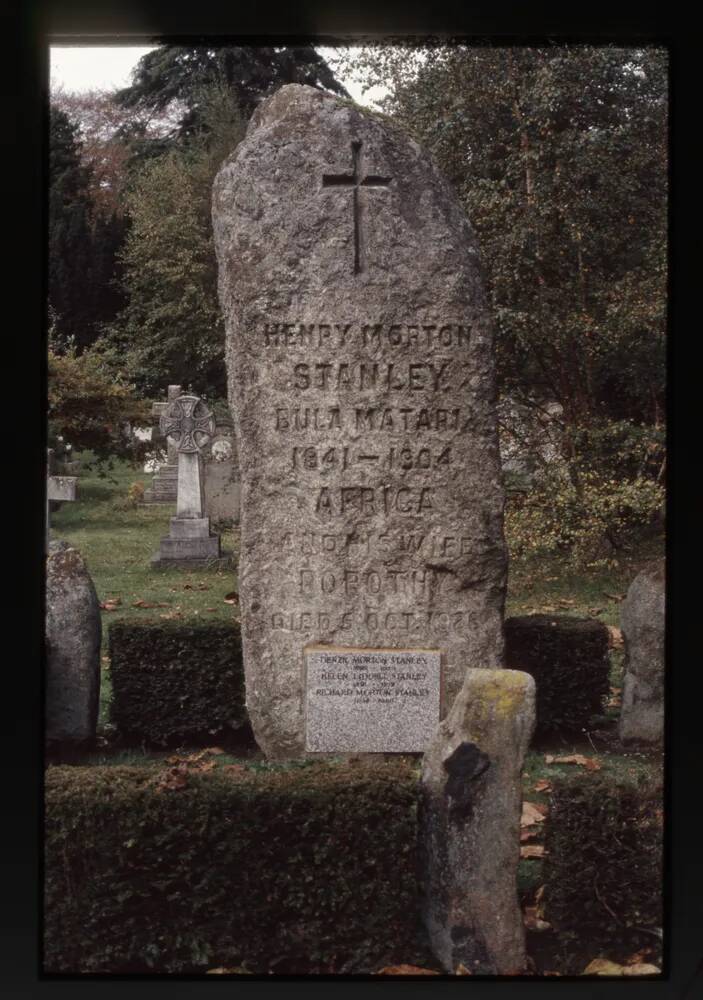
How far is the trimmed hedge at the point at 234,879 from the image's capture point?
4.61 meters

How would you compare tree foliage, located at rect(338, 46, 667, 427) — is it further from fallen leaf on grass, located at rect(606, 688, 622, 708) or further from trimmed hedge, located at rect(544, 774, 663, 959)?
trimmed hedge, located at rect(544, 774, 663, 959)

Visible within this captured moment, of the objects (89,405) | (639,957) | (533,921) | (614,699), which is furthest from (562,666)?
(89,405)

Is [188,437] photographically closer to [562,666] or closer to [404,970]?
[562,666]

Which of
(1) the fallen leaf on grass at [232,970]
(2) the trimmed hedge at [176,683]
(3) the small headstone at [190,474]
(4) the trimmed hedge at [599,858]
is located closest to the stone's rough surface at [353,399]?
(2) the trimmed hedge at [176,683]

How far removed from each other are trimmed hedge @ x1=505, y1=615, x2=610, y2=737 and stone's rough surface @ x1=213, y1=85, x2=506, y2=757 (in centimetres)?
98

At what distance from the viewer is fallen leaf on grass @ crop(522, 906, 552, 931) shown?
484cm

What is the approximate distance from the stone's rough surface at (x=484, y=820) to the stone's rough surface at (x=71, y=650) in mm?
3034

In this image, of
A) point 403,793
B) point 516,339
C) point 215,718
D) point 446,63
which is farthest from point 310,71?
point 403,793

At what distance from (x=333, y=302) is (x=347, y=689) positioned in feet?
7.01

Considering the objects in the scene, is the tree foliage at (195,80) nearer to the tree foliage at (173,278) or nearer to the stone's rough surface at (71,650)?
the tree foliage at (173,278)

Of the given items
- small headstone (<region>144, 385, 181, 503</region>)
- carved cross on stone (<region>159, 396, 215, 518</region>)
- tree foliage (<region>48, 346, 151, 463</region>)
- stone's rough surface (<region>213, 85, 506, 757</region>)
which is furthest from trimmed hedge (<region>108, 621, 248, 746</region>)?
small headstone (<region>144, 385, 181, 503</region>)

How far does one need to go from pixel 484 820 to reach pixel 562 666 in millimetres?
3194

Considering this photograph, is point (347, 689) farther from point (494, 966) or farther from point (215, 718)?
point (494, 966)

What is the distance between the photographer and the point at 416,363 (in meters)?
6.28
